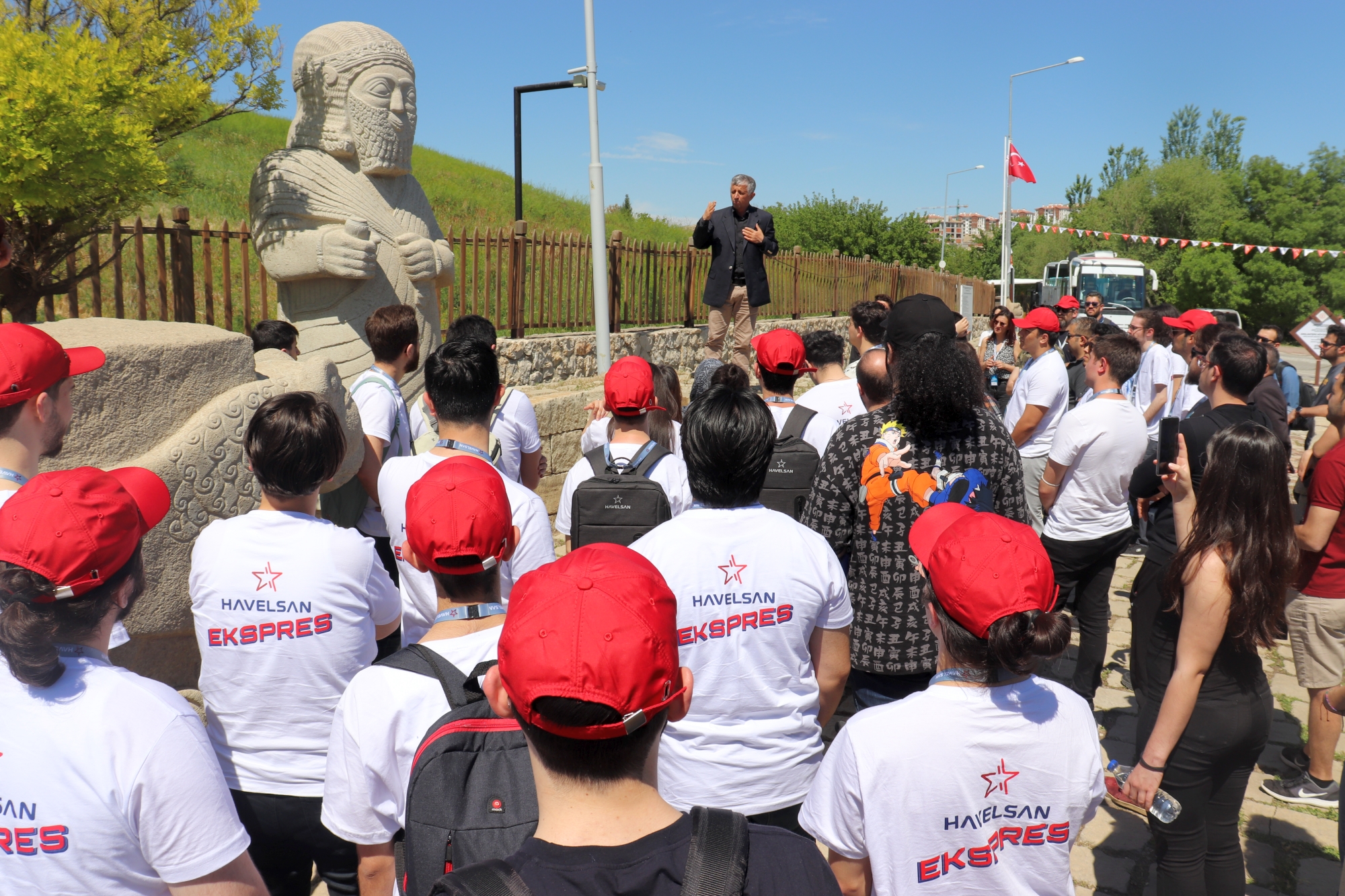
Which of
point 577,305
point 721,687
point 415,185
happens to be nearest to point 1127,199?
point 577,305

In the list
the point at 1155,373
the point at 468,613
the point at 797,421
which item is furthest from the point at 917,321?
the point at 1155,373

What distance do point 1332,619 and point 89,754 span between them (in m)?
4.36

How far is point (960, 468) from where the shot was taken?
9.24 feet

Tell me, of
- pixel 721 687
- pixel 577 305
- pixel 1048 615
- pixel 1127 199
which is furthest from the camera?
pixel 1127 199

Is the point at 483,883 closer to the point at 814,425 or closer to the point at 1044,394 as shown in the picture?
the point at 814,425

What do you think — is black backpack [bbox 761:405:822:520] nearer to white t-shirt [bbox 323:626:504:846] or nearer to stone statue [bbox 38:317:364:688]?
stone statue [bbox 38:317:364:688]

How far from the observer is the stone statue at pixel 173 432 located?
3281mm

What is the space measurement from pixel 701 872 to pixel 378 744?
0.94 meters

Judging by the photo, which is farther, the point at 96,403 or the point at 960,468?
the point at 96,403

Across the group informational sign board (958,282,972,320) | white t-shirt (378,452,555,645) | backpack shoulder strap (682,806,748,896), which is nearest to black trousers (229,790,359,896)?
white t-shirt (378,452,555,645)

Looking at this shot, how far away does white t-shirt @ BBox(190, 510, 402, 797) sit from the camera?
2.18 metres

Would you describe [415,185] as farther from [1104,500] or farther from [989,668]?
[989,668]

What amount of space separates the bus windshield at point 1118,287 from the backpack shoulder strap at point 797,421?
22974 mm

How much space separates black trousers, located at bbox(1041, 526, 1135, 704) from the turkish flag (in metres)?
19.9
